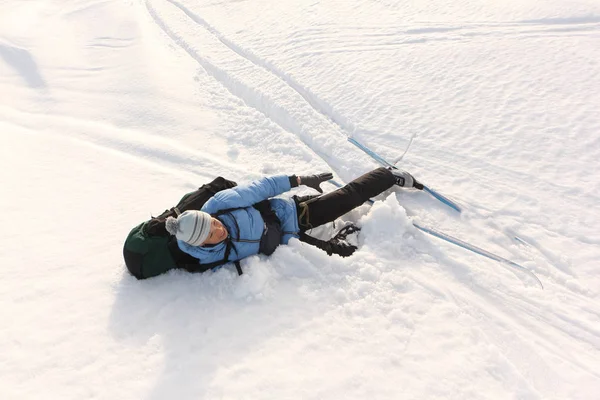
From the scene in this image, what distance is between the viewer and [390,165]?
14.8ft

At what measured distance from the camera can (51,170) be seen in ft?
15.5

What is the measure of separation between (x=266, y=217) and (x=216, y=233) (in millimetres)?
712

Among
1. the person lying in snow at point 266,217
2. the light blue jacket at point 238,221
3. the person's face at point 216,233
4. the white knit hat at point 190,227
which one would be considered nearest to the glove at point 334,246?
the person lying in snow at point 266,217

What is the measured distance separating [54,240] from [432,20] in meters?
6.71

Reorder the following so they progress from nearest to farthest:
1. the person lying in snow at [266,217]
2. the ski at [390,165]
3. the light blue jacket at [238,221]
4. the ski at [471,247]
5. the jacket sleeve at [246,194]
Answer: the person lying in snow at [266,217] → the light blue jacket at [238,221] → the jacket sleeve at [246,194] → the ski at [471,247] → the ski at [390,165]

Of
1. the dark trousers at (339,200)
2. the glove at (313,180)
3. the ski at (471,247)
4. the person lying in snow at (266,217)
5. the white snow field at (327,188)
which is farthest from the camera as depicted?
the glove at (313,180)

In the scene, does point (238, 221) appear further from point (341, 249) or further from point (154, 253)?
point (341, 249)

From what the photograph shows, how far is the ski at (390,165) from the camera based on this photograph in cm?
402

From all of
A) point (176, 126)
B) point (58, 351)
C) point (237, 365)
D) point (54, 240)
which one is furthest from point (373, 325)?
point (176, 126)

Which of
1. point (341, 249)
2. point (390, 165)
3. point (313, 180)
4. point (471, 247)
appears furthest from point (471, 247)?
point (313, 180)

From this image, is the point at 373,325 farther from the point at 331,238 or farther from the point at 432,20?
the point at 432,20

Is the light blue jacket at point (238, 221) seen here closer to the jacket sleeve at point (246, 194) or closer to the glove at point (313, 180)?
the jacket sleeve at point (246, 194)

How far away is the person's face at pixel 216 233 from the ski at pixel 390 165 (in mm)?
2200

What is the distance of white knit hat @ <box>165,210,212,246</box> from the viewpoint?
267 cm
